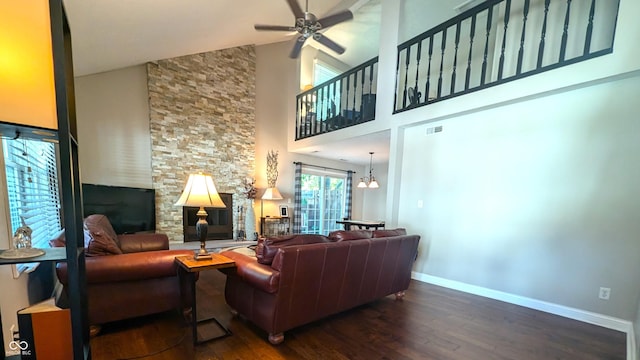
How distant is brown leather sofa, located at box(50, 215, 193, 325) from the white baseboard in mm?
3321

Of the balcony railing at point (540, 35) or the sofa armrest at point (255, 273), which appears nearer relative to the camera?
the sofa armrest at point (255, 273)

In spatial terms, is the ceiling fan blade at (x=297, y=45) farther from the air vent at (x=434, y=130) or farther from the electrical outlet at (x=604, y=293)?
the electrical outlet at (x=604, y=293)

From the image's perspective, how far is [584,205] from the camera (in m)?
2.58

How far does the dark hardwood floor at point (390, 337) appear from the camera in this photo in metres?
1.92

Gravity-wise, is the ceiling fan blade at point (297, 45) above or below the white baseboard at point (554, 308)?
above

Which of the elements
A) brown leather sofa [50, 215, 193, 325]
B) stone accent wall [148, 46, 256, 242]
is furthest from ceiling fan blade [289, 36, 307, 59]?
brown leather sofa [50, 215, 193, 325]

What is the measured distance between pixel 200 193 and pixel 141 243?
1.15 meters

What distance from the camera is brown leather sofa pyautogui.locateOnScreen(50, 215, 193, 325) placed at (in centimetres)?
194

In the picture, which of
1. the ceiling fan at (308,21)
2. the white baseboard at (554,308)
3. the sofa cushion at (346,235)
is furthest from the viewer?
the ceiling fan at (308,21)

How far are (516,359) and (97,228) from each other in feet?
11.7

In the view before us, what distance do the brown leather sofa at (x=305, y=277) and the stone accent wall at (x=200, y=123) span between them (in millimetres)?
3608

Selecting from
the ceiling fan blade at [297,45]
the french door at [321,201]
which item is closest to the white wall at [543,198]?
the ceiling fan blade at [297,45]

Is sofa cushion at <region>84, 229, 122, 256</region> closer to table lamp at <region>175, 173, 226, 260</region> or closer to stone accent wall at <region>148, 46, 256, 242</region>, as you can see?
table lamp at <region>175, 173, 226, 260</region>

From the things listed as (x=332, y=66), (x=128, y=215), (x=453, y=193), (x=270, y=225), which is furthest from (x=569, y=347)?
(x=332, y=66)
